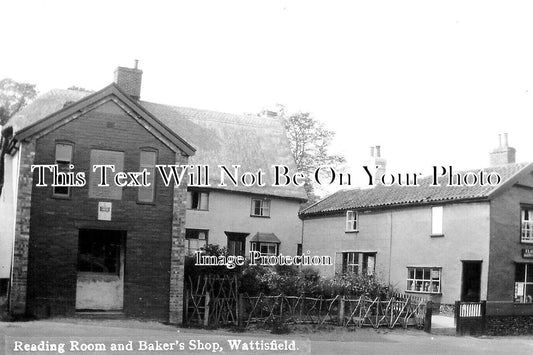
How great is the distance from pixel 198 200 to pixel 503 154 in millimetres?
16674

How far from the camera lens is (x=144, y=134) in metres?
24.0

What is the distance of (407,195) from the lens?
36156 millimetres

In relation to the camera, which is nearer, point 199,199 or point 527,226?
point 527,226

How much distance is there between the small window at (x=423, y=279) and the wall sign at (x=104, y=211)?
17.2 m

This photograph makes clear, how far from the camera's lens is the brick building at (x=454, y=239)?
3084 centimetres

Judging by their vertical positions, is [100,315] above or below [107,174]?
below

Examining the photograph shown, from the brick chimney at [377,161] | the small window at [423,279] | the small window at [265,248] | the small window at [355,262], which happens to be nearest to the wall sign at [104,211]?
the small window at [265,248]

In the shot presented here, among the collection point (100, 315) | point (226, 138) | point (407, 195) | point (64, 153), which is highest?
point (226, 138)

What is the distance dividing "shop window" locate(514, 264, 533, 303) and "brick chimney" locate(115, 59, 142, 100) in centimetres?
2158

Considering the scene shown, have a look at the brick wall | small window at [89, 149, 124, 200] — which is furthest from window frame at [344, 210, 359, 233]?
small window at [89, 149, 124, 200]

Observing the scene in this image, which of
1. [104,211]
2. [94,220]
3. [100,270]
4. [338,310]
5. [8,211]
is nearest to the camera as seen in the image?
[94,220]

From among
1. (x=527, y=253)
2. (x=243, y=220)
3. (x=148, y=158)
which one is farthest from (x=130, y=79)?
(x=527, y=253)

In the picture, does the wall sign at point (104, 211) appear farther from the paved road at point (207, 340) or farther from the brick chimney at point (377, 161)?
the brick chimney at point (377, 161)

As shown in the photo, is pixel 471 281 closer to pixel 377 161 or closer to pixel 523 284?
pixel 523 284
